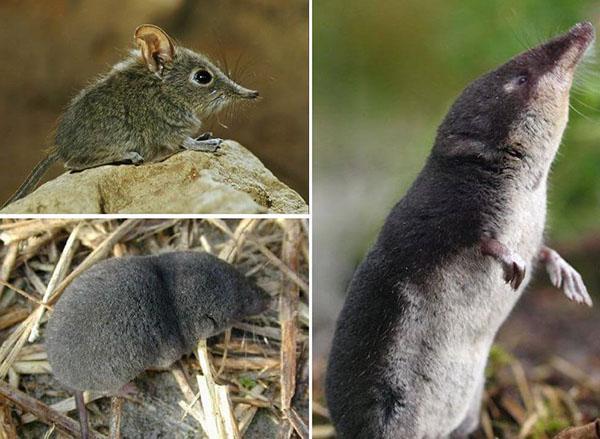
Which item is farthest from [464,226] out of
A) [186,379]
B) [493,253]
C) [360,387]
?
[186,379]

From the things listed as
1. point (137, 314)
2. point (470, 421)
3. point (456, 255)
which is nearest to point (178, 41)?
point (137, 314)

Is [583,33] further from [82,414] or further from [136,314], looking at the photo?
[82,414]

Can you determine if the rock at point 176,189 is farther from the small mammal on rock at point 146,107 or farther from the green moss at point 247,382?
the green moss at point 247,382

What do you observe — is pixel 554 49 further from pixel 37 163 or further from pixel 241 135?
pixel 37 163

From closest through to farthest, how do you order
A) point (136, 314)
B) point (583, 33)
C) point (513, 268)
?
point (513, 268) < point (583, 33) < point (136, 314)

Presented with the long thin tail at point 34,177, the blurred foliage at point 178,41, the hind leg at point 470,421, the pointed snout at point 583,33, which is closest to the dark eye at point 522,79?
the pointed snout at point 583,33

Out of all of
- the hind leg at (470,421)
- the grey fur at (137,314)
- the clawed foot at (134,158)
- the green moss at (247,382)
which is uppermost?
the clawed foot at (134,158)
